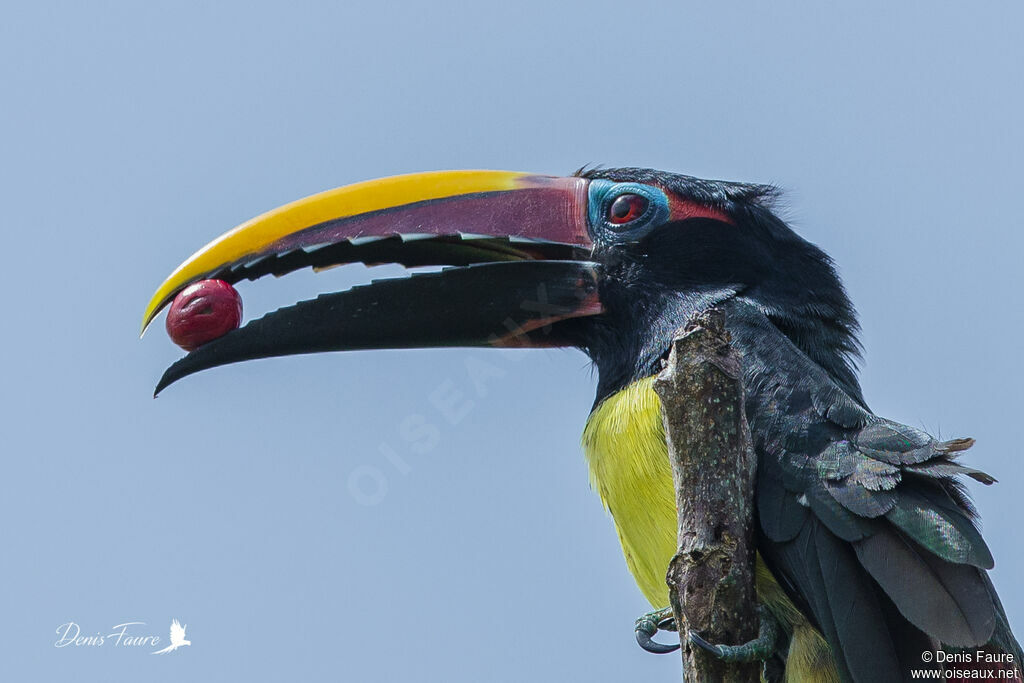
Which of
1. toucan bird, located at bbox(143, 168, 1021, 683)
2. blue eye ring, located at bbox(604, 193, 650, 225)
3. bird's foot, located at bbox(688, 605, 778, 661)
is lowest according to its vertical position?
bird's foot, located at bbox(688, 605, 778, 661)

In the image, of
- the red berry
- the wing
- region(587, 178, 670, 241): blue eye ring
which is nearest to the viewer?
the wing

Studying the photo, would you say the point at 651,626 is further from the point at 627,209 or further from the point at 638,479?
the point at 627,209

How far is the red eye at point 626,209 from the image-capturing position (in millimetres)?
6484

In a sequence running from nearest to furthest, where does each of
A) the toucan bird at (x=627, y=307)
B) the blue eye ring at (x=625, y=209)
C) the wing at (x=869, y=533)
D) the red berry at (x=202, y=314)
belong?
the wing at (x=869, y=533) → the toucan bird at (x=627, y=307) → the red berry at (x=202, y=314) → the blue eye ring at (x=625, y=209)

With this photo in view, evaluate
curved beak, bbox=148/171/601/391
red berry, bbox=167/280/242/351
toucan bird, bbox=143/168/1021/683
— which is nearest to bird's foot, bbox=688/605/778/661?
toucan bird, bbox=143/168/1021/683

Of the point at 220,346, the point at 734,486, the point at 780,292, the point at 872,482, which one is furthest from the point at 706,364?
the point at 220,346

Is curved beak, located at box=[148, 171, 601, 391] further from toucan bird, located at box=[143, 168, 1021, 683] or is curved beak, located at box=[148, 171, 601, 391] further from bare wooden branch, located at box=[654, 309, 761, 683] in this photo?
bare wooden branch, located at box=[654, 309, 761, 683]

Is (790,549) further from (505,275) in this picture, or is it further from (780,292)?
(505,275)

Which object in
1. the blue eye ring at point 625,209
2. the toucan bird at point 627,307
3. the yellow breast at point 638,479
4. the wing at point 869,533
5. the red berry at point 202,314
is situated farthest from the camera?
the blue eye ring at point 625,209

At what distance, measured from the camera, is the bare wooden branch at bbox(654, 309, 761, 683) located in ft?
14.8

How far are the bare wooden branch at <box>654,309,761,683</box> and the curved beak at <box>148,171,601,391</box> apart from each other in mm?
1838

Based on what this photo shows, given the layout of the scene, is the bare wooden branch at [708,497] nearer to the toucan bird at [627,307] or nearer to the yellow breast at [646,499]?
the toucan bird at [627,307]

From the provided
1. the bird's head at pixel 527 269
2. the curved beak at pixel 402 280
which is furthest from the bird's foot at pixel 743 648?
the curved beak at pixel 402 280

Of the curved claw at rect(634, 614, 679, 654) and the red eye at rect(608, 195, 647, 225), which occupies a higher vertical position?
the red eye at rect(608, 195, 647, 225)
